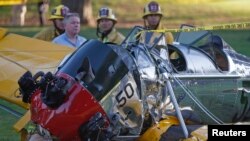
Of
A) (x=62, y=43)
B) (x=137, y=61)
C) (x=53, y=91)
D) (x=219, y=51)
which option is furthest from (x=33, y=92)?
(x=62, y=43)

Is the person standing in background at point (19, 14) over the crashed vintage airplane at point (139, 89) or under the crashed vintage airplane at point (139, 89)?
under

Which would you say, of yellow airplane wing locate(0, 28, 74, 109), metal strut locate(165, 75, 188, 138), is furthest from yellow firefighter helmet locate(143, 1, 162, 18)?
metal strut locate(165, 75, 188, 138)

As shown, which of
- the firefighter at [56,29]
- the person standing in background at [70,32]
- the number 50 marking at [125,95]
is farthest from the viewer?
the firefighter at [56,29]

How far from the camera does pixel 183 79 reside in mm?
8305

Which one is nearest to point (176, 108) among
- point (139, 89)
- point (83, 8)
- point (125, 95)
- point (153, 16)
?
point (139, 89)

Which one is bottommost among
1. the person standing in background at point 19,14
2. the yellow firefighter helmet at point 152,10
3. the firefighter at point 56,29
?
the person standing in background at point 19,14

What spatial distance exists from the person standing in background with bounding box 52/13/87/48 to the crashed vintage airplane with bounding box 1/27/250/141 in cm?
228

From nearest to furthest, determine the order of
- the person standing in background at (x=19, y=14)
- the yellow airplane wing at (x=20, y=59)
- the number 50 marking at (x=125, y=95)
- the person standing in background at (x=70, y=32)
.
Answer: the number 50 marking at (x=125, y=95) < the yellow airplane wing at (x=20, y=59) < the person standing in background at (x=70, y=32) < the person standing in background at (x=19, y=14)

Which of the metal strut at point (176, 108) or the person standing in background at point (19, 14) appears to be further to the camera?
the person standing in background at point (19, 14)

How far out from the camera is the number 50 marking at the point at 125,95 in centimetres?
755

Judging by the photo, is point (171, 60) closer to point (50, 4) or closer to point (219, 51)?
point (219, 51)

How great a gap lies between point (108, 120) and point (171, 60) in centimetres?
177

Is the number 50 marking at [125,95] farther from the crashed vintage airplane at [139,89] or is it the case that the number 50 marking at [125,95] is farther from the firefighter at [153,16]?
the firefighter at [153,16]

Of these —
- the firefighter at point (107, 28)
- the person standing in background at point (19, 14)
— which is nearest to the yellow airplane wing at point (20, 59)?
the firefighter at point (107, 28)
